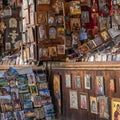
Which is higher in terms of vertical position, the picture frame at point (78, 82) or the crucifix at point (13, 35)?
the crucifix at point (13, 35)

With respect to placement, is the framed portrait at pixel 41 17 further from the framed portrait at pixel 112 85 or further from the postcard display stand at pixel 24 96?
the framed portrait at pixel 112 85

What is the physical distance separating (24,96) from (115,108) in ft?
9.98

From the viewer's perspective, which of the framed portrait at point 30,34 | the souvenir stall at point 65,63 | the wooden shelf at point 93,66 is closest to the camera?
the wooden shelf at point 93,66

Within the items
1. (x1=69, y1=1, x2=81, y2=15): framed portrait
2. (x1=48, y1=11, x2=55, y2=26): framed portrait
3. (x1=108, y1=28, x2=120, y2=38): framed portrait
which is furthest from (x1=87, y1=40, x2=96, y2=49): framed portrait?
(x1=48, y1=11, x2=55, y2=26): framed portrait

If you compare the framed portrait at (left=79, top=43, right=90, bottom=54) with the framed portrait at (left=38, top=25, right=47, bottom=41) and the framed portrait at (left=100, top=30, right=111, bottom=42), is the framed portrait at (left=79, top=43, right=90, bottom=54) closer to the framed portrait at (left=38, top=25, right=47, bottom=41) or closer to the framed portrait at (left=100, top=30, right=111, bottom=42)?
the framed portrait at (left=100, top=30, right=111, bottom=42)

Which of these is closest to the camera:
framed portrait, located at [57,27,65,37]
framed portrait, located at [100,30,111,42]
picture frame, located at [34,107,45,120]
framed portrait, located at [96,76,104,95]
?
framed portrait, located at [96,76,104,95]

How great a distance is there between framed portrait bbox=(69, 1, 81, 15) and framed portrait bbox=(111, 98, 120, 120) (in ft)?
13.3

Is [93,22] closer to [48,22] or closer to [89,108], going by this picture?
[48,22]

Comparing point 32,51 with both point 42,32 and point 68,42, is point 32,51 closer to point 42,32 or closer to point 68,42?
point 42,32

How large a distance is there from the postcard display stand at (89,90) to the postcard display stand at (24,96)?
0.47 meters

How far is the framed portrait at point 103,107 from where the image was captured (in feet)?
25.8

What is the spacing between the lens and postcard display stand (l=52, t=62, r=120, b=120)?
7676mm

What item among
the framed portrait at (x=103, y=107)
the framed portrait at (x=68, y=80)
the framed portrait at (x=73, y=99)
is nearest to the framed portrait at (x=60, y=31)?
the framed portrait at (x=68, y=80)

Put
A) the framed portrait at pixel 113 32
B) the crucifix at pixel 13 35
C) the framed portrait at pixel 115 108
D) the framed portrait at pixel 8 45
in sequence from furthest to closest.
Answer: the framed portrait at pixel 8 45 → the crucifix at pixel 13 35 → the framed portrait at pixel 113 32 → the framed portrait at pixel 115 108
